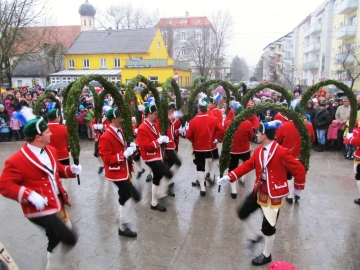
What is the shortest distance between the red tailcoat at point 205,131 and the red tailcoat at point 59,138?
2598mm

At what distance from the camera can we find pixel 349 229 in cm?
531

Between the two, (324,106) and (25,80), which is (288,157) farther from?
(25,80)

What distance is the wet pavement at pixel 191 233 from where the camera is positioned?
4.38 metres

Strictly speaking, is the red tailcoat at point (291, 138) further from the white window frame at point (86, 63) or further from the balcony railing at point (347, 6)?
the white window frame at point (86, 63)

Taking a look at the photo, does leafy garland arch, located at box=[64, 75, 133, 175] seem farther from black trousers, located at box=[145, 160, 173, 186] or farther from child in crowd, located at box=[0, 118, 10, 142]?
child in crowd, located at box=[0, 118, 10, 142]

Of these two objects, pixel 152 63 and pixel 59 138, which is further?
pixel 152 63

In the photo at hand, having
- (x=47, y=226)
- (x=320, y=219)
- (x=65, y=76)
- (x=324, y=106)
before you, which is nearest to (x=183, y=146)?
(x=324, y=106)

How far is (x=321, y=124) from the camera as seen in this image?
11000mm

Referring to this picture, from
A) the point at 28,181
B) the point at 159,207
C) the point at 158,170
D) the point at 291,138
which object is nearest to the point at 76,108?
the point at 158,170

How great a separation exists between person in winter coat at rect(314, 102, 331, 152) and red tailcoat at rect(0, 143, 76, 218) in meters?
9.68

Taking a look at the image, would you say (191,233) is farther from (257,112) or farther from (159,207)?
(257,112)

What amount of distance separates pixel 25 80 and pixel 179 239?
51.0 meters

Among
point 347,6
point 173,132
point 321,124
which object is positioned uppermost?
point 347,6

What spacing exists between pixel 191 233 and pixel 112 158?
179 cm
